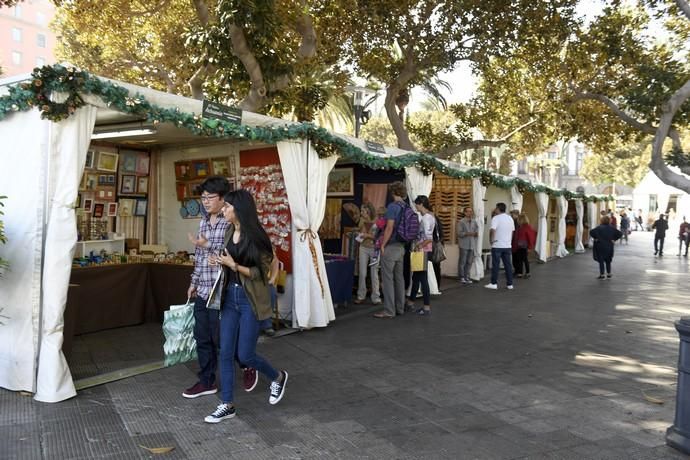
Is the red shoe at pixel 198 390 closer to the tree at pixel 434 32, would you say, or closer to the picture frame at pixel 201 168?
the picture frame at pixel 201 168

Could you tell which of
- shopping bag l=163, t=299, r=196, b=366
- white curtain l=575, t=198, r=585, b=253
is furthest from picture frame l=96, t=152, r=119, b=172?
white curtain l=575, t=198, r=585, b=253

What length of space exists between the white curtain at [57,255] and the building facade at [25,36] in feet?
252

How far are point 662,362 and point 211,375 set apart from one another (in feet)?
16.2

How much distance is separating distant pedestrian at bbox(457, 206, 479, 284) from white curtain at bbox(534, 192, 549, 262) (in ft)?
17.9

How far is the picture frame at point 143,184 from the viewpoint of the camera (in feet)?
26.8

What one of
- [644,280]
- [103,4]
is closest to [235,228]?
[103,4]

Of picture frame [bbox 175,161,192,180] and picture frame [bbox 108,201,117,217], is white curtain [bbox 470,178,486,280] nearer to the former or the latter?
picture frame [bbox 175,161,192,180]

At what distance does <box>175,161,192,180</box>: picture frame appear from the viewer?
8094 mm

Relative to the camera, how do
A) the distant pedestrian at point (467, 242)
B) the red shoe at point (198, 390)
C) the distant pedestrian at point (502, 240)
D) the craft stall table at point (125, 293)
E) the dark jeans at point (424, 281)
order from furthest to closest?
the distant pedestrian at point (467, 242)
the distant pedestrian at point (502, 240)
the dark jeans at point (424, 281)
the craft stall table at point (125, 293)
the red shoe at point (198, 390)

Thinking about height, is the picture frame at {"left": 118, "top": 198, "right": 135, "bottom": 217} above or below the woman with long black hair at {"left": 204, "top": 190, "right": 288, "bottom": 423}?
above

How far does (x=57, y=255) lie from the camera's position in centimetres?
452

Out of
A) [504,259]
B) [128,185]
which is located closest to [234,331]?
[128,185]

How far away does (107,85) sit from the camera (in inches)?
184

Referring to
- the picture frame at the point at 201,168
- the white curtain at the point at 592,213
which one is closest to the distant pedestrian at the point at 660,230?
the white curtain at the point at 592,213
